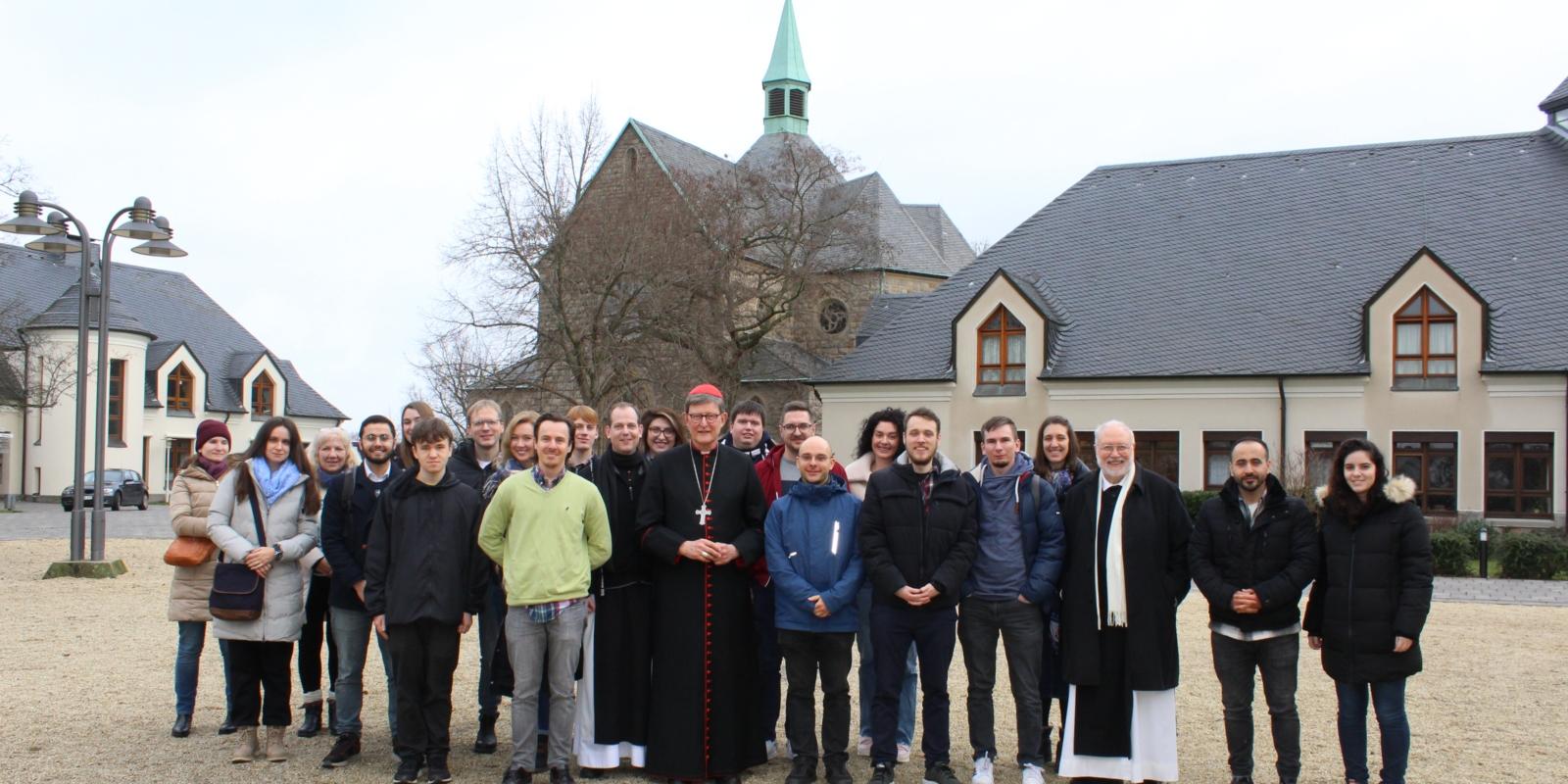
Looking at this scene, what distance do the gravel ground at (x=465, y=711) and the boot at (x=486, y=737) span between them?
0.34 ft

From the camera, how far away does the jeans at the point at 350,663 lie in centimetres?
741

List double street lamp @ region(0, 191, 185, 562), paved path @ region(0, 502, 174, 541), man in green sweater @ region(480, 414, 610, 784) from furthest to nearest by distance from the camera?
paved path @ region(0, 502, 174, 541) < double street lamp @ region(0, 191, 185, 562) < man in green sweater @ region(480, 414, 610, 784)

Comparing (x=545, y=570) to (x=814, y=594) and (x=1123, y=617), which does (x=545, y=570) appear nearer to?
(x=814, y=594)

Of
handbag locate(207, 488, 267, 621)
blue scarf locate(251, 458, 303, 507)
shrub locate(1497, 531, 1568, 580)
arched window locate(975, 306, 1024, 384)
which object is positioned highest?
arched window locate(975, 306, 1024, 384)

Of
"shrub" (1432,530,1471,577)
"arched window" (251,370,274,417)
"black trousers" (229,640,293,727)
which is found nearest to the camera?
"black trousers" (229,640,293,727)

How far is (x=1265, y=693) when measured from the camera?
6746mm

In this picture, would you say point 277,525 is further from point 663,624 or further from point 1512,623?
point 1512,623

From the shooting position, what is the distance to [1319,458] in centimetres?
2738

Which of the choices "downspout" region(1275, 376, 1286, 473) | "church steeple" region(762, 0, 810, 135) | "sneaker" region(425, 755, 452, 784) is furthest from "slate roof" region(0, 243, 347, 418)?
"sneaker" region(425, 755, 452, 784)

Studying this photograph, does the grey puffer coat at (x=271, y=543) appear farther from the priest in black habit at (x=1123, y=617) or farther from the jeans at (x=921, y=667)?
the priest in black habit at (x=1123, y=617)

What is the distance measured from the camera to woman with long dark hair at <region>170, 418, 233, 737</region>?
7738 millimetres

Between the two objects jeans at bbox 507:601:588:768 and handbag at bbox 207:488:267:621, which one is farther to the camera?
handbag at bbox 207:488:267:621

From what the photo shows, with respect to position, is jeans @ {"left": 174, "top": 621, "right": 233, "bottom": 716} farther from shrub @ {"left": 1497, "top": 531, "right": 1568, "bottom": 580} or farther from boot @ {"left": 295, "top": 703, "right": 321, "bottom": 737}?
shrub @ {"left": 1497, "top": 531, "right": 1568, "bottom": 580}

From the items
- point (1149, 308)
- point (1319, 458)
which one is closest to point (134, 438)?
point (1149, 308)
